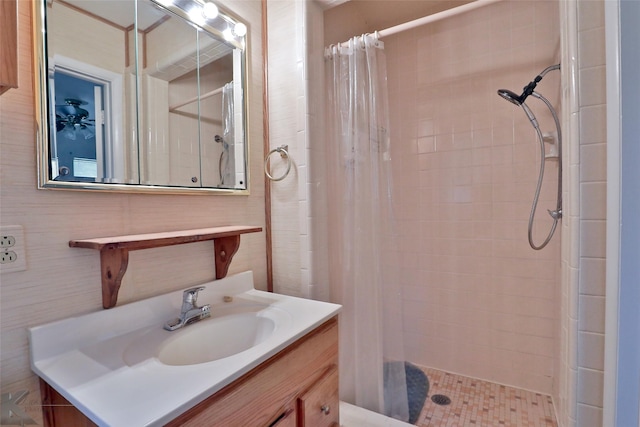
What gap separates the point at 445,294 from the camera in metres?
2.08

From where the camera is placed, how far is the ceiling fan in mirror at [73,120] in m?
0.83

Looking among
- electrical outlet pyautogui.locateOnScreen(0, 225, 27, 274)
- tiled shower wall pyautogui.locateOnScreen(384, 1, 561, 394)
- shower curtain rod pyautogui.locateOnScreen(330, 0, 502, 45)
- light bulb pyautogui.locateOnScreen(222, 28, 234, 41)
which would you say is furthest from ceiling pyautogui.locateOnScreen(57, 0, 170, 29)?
tiled shower wall pyautogui.locateOnScreen(384, 1, 561, 394)

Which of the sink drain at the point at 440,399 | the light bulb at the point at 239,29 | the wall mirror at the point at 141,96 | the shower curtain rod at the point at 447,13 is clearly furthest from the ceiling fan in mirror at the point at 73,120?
the sink drain at the point at 440,399

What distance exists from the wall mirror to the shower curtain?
47 cm

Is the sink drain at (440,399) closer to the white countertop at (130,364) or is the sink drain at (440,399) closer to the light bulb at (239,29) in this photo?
the white countertop at (130,364)

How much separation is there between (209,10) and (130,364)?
1.28 m

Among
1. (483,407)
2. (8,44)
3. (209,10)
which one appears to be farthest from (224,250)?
(483,407)

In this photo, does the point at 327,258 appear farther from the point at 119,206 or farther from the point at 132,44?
the point at 132,44

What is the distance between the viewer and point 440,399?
1.79m

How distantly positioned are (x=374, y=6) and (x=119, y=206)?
1.80 metres

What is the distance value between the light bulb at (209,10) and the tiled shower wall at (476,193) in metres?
1.32

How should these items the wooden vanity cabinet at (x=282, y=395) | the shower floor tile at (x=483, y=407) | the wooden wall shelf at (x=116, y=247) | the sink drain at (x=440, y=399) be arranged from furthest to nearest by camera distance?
1. the sink drain at (x=440, y=399)
2. the shower floor tile at (x=483, y=407)
3. the wooden wall shelf at (x=116, y=247)
4. the wooden vanity cabinet at (x=282, y=395)

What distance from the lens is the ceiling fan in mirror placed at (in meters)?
0.83

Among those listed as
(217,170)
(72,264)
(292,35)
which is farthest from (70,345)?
(292,35)
